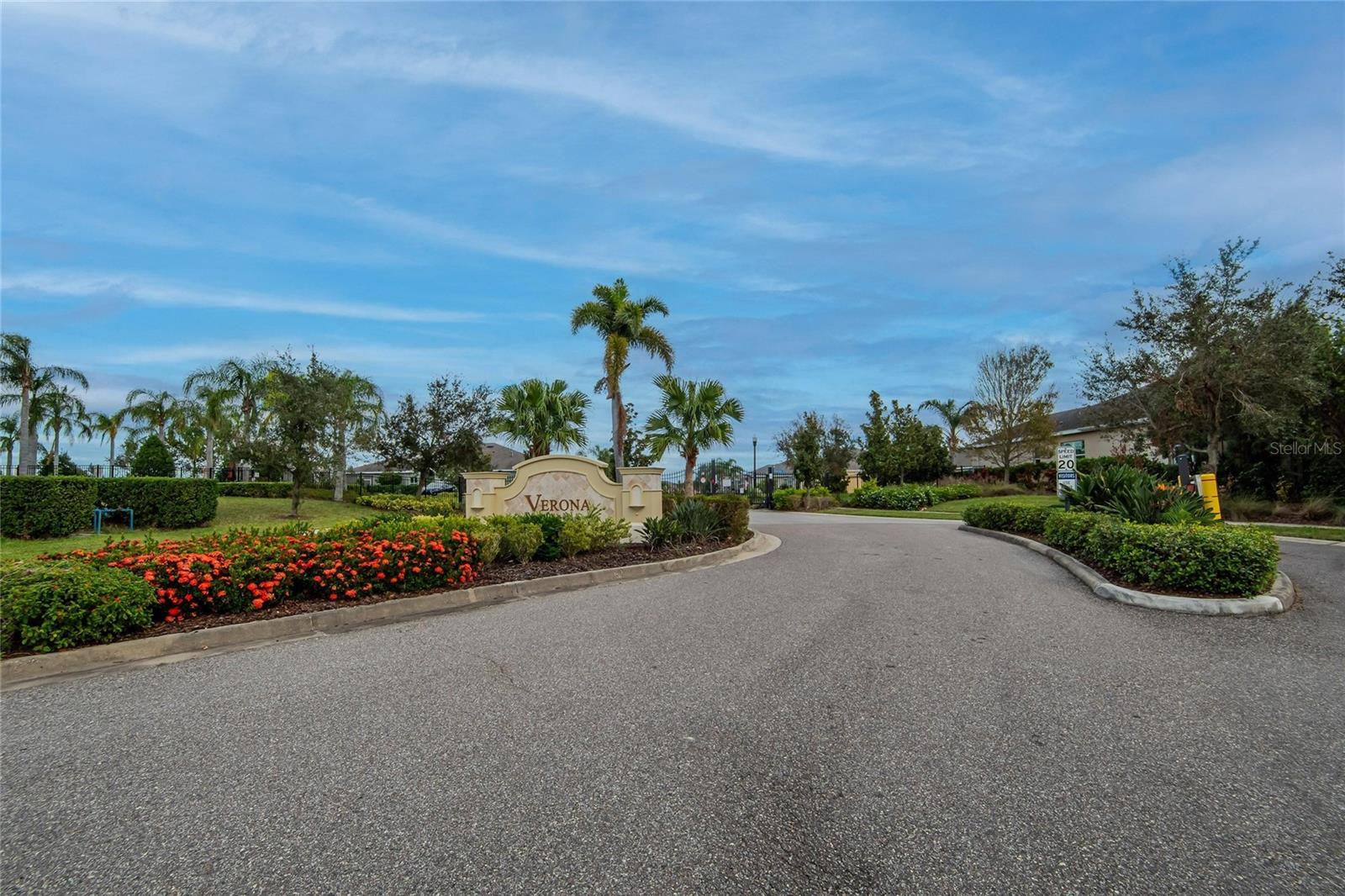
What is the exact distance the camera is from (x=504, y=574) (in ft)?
29.9

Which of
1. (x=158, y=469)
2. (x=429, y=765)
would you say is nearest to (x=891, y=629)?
(x=429, y=765)

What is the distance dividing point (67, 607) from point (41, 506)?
1279 cm

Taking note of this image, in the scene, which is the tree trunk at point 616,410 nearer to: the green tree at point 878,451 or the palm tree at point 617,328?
the palm tree at point 617,328

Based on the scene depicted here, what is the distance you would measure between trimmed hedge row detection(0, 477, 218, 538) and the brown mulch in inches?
479

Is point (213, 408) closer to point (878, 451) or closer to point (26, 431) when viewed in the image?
point (26, 431)

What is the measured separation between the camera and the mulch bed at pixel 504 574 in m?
6.16

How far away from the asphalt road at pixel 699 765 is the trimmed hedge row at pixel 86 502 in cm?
1352

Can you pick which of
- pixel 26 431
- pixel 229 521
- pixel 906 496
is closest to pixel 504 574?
pixel 229 521

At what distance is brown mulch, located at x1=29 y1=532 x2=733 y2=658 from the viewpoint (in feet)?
20.2

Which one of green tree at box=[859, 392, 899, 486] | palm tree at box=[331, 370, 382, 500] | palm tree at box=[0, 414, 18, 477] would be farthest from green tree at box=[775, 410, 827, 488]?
palm tree at box=[0, 414, 18, 477]

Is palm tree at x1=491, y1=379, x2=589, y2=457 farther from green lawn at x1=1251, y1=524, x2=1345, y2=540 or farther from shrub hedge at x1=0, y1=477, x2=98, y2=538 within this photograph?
green lawn at x1=1251, y1=524, x2=1345, y2=540

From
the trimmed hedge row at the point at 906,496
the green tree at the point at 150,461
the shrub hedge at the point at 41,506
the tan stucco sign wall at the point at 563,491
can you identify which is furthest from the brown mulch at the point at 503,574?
the green tree at the point at 150,461

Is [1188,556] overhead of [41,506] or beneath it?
beneath

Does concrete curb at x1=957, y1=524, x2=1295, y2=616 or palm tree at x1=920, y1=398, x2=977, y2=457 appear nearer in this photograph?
concrete curb at x1=957, y1=524, x2=1295, y2=616
